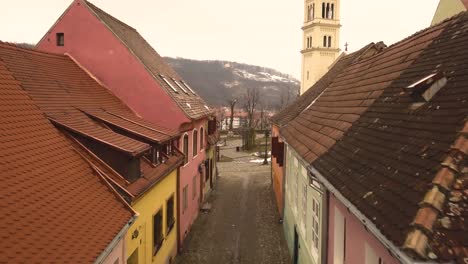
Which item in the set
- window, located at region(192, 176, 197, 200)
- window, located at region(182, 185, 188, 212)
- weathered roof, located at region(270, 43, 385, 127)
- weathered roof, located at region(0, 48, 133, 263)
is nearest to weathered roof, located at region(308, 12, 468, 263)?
weathered roof, located at region(0, 48, 133, 263)

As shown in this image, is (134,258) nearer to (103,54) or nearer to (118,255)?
(118,255)

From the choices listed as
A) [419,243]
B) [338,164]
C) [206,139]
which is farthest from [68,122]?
[206,139]

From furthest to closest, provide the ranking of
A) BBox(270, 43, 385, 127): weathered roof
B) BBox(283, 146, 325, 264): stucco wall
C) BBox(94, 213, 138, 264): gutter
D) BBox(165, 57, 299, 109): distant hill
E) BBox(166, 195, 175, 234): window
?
1. BBox(165, 57, 299, 109): distant hill
2. BBox(270, 43, 385, 127): weathered roof
3. BBox(166, 195, 175, 234): window
4. BBox(283, 146, 325, 264): stucco wall
5. BBox(94, 213, 138, 264): gutter

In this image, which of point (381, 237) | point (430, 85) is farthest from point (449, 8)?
point (381, 237)

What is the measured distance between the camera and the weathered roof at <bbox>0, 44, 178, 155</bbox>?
10008 mm

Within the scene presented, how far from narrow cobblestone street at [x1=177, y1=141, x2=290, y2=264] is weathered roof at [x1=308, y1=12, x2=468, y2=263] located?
8032 millimetres

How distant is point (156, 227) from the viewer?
41.3ft

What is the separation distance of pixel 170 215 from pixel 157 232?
5.98ft

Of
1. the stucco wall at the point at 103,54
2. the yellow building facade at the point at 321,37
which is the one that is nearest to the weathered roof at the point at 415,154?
the stucco wall at the point at 103,54

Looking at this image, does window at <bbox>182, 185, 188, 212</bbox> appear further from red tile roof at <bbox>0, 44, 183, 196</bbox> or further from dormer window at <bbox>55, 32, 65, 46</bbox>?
dormer window at <bbox>55, 32, 65, 46</bbox>

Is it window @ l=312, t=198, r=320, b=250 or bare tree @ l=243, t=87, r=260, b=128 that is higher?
bare tree @ l=243, t=87, r=260, b=128

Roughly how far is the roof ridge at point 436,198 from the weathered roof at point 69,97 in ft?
23.6

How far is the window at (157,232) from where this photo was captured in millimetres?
12305

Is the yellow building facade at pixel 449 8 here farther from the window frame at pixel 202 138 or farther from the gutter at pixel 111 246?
the gutter at pixel 111 246
